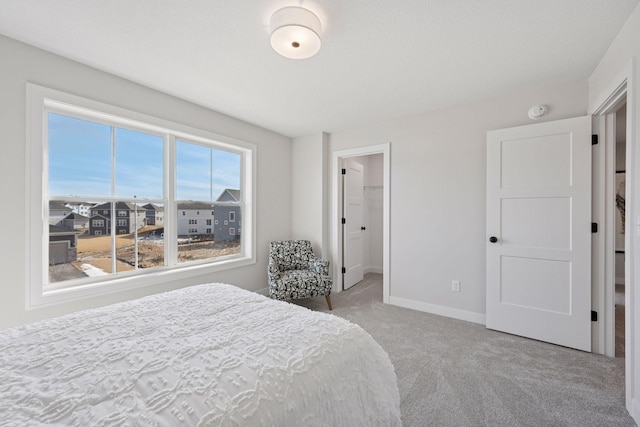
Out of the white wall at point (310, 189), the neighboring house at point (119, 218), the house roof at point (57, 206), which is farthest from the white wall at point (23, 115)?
the white wall at point (310, 189)

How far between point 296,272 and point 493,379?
2242 mm

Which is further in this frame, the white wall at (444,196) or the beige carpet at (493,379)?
the white wall at (444,196)

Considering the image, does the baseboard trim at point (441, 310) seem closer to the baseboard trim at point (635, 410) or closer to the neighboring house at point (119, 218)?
the baseboard trim at point (635, 410)

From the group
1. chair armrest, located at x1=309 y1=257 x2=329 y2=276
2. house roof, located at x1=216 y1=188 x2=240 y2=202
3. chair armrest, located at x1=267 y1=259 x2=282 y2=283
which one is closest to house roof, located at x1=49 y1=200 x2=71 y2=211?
house roof, located at x1=216 y1=188 x2=240 y2=202

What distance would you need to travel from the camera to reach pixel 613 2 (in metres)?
1.53

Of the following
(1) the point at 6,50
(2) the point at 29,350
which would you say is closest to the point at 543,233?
Result: (2) the point at 29,350

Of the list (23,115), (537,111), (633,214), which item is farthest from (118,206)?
(537,111)

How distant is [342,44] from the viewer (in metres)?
1.91

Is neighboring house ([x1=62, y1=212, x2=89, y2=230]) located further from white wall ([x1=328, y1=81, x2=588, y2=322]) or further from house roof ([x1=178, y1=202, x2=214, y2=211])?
white wall ([x1=328, y1=81, x2=588, y2=322])

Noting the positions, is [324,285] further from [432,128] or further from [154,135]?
[154,135]

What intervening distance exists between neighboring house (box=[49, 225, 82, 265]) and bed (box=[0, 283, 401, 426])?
123 centimetres

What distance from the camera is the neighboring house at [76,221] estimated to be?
2.26 m

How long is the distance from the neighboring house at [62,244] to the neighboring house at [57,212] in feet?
0.16

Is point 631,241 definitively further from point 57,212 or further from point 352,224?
point 57,212
